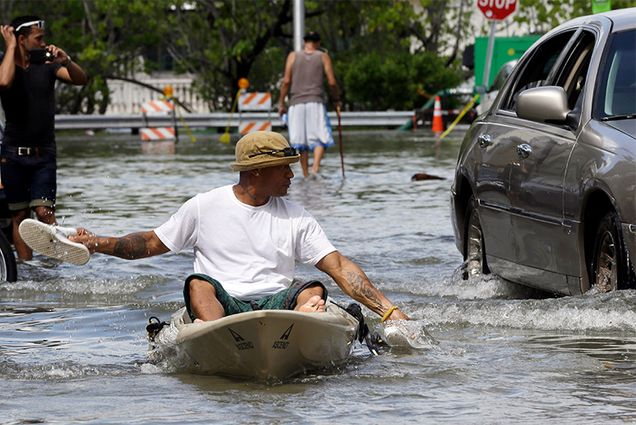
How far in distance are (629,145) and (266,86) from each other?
37699mm

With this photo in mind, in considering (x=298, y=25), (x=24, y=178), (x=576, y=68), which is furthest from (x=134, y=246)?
(x=298, y=25)

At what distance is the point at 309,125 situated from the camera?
72.3 ft

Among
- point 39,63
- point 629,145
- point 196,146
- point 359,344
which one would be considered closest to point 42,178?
point 39,63

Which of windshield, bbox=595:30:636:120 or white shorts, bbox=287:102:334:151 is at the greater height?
windshield, bbox=595:30:636:120

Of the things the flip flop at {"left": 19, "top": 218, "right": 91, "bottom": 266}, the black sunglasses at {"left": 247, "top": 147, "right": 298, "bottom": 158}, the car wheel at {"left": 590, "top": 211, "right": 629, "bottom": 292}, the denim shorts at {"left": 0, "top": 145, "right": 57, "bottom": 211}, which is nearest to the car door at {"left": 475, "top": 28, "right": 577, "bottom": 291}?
the car wheel at {"left": 590, "top": 211, "right": 629, "bottom": 292}

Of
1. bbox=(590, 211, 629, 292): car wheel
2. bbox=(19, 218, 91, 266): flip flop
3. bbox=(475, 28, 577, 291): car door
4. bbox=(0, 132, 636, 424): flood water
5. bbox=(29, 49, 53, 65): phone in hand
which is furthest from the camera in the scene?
bbox=(29, 49, 53, 65): phone in hand

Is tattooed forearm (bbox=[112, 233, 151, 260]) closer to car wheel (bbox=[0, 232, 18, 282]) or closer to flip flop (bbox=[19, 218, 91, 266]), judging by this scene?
flip flop (bbox=[19, 218, 91, 266])

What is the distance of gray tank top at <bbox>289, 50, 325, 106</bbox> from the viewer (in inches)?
861

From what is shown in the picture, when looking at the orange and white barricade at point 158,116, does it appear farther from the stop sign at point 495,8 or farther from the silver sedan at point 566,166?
the silver sedan at point 566,166

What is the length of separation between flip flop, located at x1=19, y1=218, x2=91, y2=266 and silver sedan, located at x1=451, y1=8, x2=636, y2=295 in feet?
8.24

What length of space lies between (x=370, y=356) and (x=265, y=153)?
1105mm

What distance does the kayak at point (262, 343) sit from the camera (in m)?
7.03

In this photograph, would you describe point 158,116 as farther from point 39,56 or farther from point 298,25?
point 39,56

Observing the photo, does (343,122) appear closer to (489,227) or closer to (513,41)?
(513,41)
